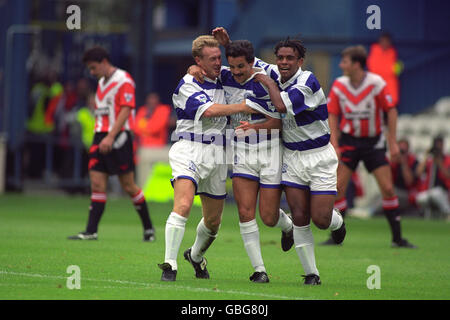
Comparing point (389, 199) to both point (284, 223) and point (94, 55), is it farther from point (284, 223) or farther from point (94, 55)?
point (94, 55)

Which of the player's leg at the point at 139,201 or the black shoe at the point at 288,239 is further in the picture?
the player's leg at the point at 139,201

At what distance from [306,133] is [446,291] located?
1.79 meters

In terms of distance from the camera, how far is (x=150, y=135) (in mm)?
22625

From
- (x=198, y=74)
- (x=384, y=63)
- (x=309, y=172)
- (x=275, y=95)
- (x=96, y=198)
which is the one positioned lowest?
(x=96, y=198)

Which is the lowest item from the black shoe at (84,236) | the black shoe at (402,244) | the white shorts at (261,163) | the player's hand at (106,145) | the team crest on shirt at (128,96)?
the black shoe at (402,244)

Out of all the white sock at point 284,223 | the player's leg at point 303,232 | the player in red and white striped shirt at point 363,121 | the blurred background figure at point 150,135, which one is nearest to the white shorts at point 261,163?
the player's leg at point 303,232

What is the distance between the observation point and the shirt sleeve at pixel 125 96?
41.7 feet

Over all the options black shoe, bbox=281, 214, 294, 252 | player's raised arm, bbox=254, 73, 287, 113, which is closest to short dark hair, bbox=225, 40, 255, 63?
player's raised arm, bbox=254, 73, 287, 113

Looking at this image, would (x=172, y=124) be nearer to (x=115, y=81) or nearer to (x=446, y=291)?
(x=115, y=81)

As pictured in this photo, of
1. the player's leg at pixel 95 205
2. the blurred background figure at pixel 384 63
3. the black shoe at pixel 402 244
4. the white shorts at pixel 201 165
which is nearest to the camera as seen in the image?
the white shorts at pixel 201 165

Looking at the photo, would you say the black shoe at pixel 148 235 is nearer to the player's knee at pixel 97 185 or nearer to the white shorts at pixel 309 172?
the player's knee at pixel 97 185

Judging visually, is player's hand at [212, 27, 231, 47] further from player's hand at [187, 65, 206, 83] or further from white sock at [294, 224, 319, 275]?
white sock at [294, 224, 319, 275]

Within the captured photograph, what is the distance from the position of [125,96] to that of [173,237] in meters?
4.33

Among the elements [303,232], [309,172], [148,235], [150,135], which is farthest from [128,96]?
[150,135]
